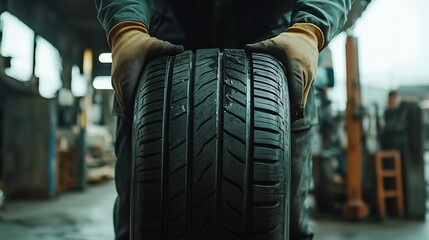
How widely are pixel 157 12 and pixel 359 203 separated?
3.65 meters

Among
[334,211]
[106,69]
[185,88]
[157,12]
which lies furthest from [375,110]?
[106,69]

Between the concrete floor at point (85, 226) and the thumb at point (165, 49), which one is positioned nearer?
the thumb at point (165, 49)

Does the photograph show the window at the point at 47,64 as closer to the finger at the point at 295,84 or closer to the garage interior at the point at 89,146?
the garage interior at the point at 89,146

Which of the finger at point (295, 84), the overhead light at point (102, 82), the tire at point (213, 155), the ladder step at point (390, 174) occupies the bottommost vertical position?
the ladder step at point (390, 174)

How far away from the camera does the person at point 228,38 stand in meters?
1.04

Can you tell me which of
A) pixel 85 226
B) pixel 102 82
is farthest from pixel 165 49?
pixel 102 82

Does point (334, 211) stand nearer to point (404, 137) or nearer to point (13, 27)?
point (404, 137)

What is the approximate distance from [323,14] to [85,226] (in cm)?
345

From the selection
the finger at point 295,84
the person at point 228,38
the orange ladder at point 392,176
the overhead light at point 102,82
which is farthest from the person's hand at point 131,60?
the overhead light at point 102,82

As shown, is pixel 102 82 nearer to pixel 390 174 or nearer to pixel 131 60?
pixel 390 174

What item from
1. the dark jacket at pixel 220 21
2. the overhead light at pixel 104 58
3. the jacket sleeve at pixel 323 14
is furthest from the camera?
the overhead light at pixel 104 58

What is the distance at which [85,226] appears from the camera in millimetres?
4105

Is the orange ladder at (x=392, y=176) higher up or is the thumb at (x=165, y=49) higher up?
the thumb at (x=165, y=49)

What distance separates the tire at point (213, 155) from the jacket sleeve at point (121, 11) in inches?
11.2
